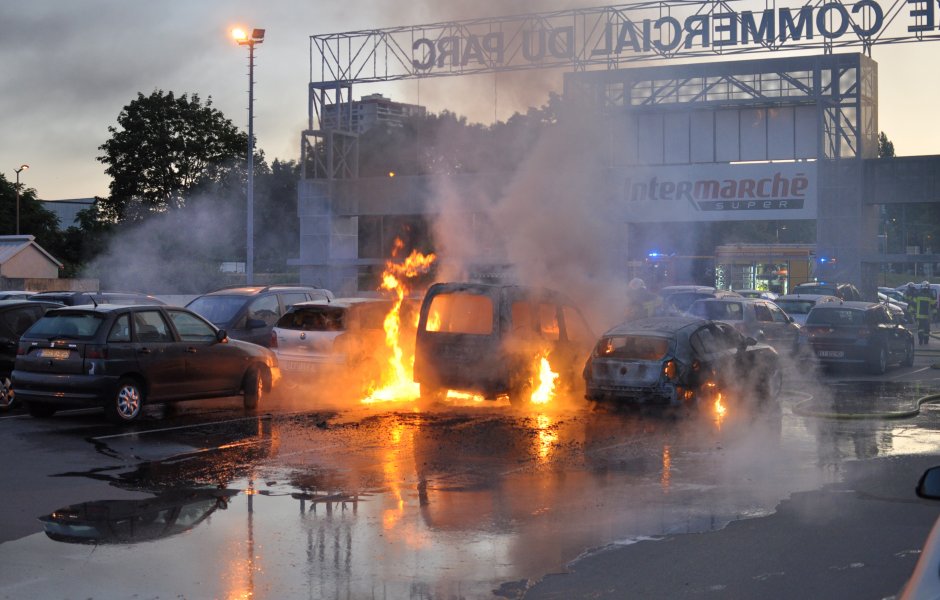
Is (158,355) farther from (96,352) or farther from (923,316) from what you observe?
(923,316)

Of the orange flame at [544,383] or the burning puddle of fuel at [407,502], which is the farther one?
the orange flame at [544,383]

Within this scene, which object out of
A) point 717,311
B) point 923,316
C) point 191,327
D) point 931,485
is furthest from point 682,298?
point 931,485

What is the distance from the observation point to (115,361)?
13078 mm

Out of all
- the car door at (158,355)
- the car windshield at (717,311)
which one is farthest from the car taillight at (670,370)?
the car windshield at (717,311)

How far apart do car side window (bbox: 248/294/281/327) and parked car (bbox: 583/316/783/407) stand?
687cm

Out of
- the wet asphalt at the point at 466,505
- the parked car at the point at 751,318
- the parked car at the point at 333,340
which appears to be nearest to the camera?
the wet asphalt at the point at 466,505

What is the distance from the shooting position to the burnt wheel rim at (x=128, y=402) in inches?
516

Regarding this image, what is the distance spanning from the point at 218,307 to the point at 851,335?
12663 millimetres

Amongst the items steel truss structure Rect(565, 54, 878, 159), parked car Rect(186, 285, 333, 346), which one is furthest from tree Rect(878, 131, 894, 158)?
parked car Rect(186, 285, 333, 346)

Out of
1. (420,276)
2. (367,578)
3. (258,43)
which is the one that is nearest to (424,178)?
(258,43)

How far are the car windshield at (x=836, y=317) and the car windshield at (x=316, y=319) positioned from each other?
1060 cm

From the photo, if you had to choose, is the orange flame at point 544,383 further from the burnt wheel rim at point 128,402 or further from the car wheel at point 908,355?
the car wheel at point 908,355

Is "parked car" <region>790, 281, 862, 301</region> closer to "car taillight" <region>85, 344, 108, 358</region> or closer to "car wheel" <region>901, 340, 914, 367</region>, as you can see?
"car wheel" <region>901, 340, 914, 367</region>

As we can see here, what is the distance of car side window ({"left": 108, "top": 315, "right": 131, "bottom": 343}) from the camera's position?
13.2 m
